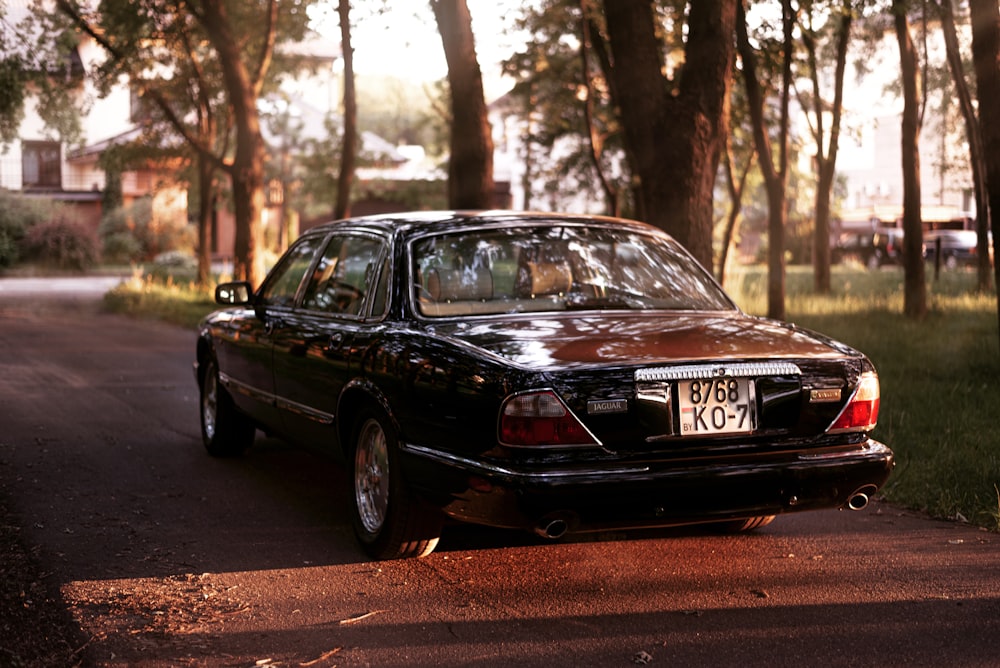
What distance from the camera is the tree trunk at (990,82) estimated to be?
11.0 meters

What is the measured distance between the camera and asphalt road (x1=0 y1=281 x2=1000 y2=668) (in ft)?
16.2

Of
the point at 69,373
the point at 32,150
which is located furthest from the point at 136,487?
the point at 32,150

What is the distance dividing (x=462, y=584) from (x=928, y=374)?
7.72 metres

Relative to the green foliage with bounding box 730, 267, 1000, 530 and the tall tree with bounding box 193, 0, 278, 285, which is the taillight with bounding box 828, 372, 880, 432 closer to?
the green foliage with bounding box 730, 267, 1000, 530

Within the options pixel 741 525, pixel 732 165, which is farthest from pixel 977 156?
pixel 741 525

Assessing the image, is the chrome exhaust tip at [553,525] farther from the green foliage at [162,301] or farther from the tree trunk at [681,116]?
the green foliage at [162,301]

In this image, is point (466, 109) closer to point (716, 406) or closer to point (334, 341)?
point (334, 341)

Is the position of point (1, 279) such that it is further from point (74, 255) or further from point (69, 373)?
point (69, 373)

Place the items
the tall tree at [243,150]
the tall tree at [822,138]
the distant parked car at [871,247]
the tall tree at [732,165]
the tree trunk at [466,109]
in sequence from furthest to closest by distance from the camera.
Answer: the distant parked car at [871,247]
the tall tree at [243,150]
the tall tree at [732,165]
the tall tree at [822,138]
the tree trunk at [466,109]

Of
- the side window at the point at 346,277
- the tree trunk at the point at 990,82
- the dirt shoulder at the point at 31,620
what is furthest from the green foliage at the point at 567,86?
the dirt shoulder at the point at 31,620

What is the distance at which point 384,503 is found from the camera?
622cm

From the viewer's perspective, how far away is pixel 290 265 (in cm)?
825

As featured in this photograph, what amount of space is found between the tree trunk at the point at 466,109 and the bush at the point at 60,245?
97.8ft

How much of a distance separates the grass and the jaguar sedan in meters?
1.49
